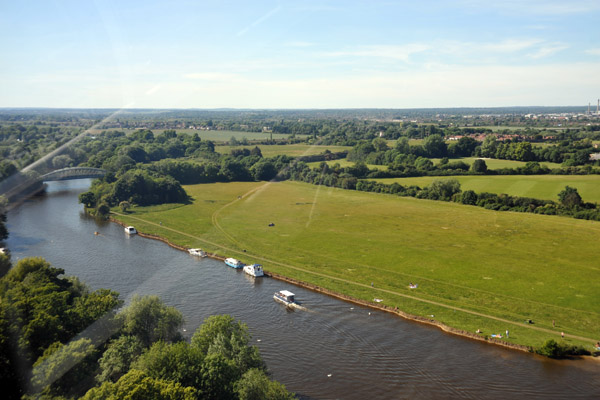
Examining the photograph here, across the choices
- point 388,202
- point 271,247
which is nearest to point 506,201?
point 388,202

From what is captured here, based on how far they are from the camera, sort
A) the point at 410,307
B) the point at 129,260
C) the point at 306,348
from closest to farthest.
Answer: the point at 306,348, the point at 410,307, the point at 129,260

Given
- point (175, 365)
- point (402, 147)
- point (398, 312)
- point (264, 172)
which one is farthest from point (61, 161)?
point (402, 147)

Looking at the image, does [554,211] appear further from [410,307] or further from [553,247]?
[410,307]

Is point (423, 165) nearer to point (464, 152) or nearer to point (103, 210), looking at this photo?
point (464, 152)

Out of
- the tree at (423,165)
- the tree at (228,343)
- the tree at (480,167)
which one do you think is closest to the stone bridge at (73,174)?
the tree at (228,343)

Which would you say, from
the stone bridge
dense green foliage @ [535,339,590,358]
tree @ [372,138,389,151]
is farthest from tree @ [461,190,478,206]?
the stone bridge

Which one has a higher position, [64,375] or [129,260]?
[64,375]

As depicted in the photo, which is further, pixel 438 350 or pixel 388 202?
pixel 388 202

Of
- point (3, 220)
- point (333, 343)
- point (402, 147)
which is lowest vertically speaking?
point (333, 343)
